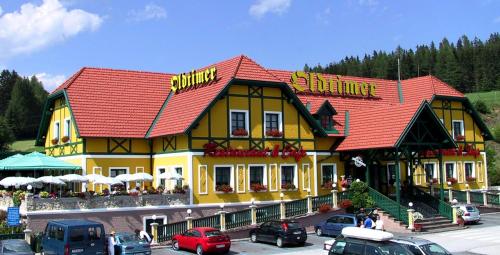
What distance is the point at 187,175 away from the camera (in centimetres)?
3400

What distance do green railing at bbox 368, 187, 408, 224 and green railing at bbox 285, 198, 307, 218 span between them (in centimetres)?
433

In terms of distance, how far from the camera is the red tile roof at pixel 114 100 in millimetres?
35906

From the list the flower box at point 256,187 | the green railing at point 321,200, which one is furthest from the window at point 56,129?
the green railing at point 321,200

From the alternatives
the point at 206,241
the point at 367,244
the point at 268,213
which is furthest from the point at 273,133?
the point at 367,244

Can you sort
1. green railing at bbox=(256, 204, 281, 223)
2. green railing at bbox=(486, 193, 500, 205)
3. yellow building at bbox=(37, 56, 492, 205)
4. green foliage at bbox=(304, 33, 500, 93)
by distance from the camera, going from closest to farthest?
1. green railing at bbox=(256, 204, 281, 223)
2. yellow building at bbox=(37, 56, 492, 205)
3. green railing at bbox=(486, 193, 500, 205)
4. green foliage at bbox=(304, 33, 500, 93)

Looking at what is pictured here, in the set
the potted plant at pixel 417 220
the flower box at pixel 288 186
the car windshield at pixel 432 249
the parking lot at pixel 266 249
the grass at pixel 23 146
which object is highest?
the grass at pixel 23 146

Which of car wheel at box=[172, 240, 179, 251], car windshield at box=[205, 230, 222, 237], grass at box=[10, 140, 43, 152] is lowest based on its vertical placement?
car wheel at box=[172, 240, 179, 251]

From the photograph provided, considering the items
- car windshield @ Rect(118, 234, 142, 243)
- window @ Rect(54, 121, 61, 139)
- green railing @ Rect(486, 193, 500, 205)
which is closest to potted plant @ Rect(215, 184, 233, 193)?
car windshield @ Rect(118, 234, 142, 243)

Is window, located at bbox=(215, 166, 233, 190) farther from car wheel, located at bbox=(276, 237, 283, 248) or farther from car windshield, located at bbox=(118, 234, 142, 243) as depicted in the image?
car windshield, located at bbox=(118, 234, 142, 243)

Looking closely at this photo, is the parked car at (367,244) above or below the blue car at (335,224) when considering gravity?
above

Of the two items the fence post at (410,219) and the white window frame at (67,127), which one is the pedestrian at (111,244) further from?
the fence post at (410,219)

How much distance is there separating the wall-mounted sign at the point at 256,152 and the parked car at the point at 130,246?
9.82m

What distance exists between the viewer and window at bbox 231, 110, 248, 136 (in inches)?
1406

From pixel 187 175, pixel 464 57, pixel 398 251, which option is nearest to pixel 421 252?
pixel 398 251
